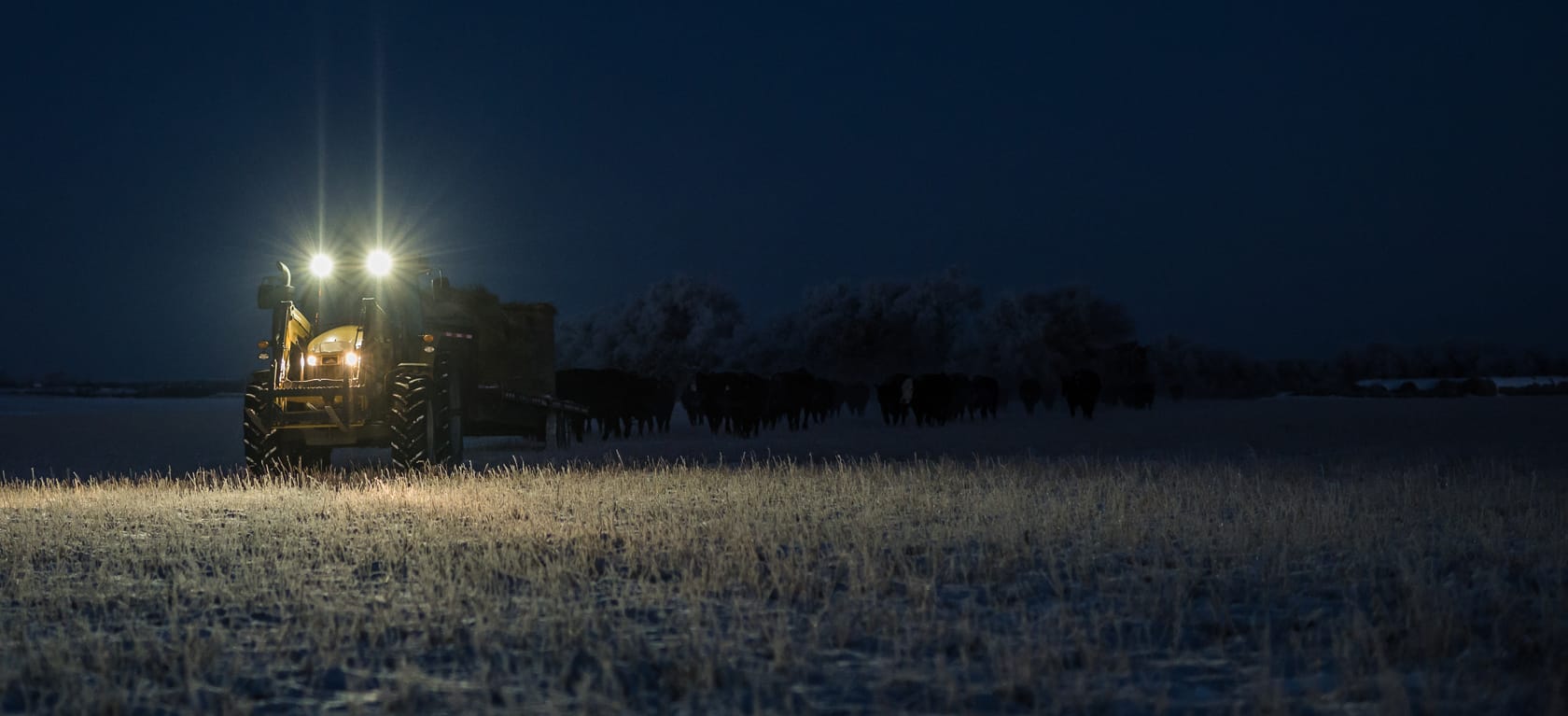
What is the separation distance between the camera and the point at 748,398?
32.5m

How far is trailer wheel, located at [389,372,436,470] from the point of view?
15.3 m

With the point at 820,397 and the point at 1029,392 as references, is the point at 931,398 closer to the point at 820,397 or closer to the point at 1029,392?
the point at 820,397

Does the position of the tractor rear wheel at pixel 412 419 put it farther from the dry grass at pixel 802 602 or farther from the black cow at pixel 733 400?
the black cow at pixel 733 400

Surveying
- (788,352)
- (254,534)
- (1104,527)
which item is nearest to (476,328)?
(254,534)

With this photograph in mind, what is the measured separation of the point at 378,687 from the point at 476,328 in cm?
1643

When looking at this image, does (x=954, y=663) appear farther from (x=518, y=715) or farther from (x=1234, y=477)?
(x=1234, y=477)

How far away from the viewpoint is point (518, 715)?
178 inches

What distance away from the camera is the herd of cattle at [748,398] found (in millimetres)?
32469

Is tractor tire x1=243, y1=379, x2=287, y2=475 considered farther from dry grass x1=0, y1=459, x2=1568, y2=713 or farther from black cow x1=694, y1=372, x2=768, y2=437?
black cow x1=694, y1=372, x2=768, y2=437

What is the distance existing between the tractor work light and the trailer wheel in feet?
4.90

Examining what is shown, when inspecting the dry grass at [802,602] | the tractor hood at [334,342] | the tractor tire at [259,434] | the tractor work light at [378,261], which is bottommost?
the dry grass at [802,602]

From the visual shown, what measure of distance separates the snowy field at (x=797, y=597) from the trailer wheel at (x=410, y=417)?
1.03 m

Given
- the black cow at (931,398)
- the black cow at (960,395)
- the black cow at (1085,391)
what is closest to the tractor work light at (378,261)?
the black cow at (931,398)

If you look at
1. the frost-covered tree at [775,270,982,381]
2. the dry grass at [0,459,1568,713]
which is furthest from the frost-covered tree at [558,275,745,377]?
the dry grass at [0,459,1568,713]
